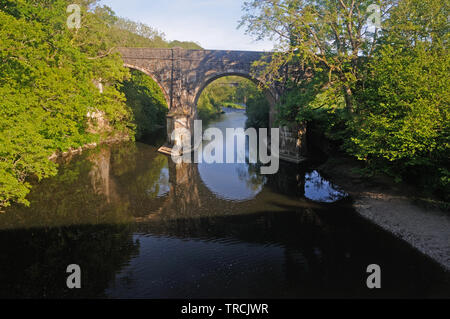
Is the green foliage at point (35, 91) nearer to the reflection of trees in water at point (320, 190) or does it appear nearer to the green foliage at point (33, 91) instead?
the green foliage at point (33, 91)

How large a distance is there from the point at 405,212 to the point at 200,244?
30.8 feet

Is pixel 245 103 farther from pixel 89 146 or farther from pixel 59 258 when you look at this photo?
pixel 59 258

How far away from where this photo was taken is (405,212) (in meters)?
13.8

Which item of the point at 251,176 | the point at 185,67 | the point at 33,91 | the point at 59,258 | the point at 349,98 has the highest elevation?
the point at 185,67

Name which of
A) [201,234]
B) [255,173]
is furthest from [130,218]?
[255,173]

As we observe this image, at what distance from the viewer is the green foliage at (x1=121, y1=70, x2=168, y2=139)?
120ft

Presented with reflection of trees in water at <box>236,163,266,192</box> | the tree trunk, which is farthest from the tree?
reflection of trees in water at <box>236,163,266,192</box>

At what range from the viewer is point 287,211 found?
1542cm

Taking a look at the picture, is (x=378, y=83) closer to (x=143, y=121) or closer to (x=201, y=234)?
(x=201, y=234)

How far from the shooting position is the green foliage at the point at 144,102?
36.5 m

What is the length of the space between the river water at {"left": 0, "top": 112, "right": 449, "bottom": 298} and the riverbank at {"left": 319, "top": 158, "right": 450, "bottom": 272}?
54 centimetres

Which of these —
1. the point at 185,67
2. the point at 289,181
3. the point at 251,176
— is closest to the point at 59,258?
the point at 251,176

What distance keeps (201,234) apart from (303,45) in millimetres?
13272

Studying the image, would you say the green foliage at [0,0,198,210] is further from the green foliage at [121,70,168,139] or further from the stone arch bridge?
the green foliage at [121,70,168,139]
